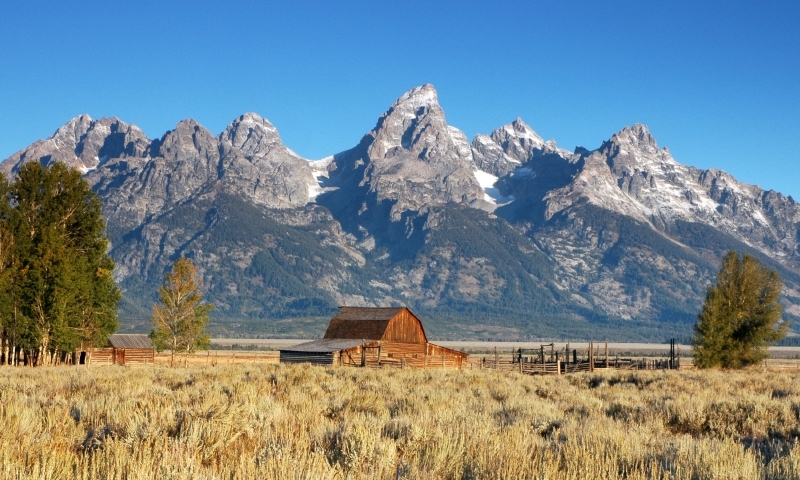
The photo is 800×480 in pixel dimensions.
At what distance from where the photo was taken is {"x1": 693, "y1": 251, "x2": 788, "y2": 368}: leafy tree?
171 ft

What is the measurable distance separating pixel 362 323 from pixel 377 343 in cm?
538

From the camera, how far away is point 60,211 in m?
38.2

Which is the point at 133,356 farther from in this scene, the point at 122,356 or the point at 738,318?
the point at 738,318

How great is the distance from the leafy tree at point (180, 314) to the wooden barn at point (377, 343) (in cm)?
706

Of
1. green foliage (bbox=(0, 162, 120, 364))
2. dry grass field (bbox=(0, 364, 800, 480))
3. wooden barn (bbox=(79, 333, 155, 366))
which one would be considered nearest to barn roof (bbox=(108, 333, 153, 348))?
wooden barn (bbox=(79, 333, 155, 366))

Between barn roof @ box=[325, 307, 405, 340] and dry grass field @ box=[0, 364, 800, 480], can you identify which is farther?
barn roof @ box=[325, 307, 405, 340]

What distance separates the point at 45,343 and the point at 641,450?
3287 centimetres

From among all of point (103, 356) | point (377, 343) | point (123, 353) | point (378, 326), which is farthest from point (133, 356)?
point (377, 343)

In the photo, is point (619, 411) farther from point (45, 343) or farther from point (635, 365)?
point (635, 365)

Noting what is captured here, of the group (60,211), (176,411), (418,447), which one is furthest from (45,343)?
(418,447)

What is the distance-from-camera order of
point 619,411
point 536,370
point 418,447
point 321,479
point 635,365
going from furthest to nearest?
point 635,365
point 536,370
point 619,411
point 418,447
point 321,479

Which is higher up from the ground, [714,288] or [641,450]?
[714,288]

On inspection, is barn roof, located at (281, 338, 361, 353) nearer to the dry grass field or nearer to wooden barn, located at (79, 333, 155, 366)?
wooden barn, located at (79, 333, 155, 366)

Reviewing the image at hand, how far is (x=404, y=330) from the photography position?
208 ft
